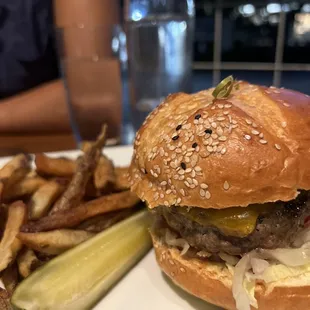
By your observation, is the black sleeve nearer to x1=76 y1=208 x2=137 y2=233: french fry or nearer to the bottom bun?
x1=76 y1=208 x2=137 y2=233: french fry

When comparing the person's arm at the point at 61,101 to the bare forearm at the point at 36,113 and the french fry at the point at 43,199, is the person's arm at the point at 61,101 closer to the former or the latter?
the bare forearm at the point at 36,113

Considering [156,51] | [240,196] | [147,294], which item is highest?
[156,51]

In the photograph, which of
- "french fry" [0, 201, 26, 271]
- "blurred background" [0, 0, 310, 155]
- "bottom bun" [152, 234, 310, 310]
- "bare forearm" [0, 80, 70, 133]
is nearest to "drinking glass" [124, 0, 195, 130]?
"blurred background" [0, 0, 310, 155]

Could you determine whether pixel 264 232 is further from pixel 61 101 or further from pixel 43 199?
pixel 61 101

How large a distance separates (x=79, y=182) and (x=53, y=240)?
0.27 meters

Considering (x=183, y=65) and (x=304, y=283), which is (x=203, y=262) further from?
(x=183, y=65)

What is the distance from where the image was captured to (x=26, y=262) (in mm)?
1401

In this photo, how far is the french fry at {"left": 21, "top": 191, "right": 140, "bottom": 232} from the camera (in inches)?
57.0

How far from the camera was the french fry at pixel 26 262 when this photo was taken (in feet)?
4.53

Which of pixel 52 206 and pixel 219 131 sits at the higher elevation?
pixel 219 131

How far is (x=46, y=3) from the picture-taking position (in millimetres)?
3289

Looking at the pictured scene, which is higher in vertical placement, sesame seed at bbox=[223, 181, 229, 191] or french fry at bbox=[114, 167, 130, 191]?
sesame seed at bbox=[223, 181, 229, 191]

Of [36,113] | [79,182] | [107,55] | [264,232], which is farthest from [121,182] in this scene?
[36,113]

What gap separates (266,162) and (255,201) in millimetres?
106
